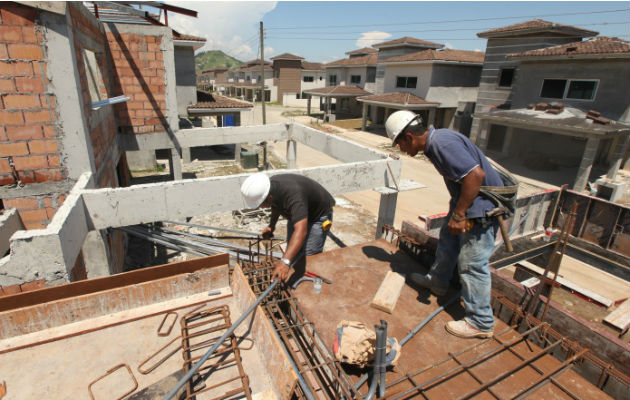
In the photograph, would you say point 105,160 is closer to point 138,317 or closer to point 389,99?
point 138,317

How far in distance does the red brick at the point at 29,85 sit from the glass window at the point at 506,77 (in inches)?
821

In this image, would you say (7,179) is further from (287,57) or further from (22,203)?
(287,57)

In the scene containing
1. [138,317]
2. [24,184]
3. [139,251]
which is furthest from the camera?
[139,251]

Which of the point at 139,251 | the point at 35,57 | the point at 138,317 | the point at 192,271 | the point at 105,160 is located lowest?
the point at 139,251

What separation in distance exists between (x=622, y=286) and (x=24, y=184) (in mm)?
10746

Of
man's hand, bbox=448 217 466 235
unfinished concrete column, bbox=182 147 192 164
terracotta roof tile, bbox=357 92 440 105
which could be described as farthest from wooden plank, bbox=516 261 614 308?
terracotta roof tile, bbox=357 92 440 105

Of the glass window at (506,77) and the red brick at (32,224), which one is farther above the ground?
the glass window at (506,77)

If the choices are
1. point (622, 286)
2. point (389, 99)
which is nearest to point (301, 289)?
point (622, 286)

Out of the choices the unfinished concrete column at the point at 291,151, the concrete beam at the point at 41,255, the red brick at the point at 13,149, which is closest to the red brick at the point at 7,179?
the red brick at the point at 13,149

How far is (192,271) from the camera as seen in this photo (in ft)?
10.7

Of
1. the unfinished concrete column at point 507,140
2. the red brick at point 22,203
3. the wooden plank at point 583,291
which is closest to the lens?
the red brick at point 22,203

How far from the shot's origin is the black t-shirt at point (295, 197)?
11.1 ft

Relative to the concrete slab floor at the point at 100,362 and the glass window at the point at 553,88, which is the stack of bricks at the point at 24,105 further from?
the glass window at the point at 553,88

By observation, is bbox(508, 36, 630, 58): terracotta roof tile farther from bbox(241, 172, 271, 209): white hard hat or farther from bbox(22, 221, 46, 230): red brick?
bbox(22, 221, 46, 230): red brick
